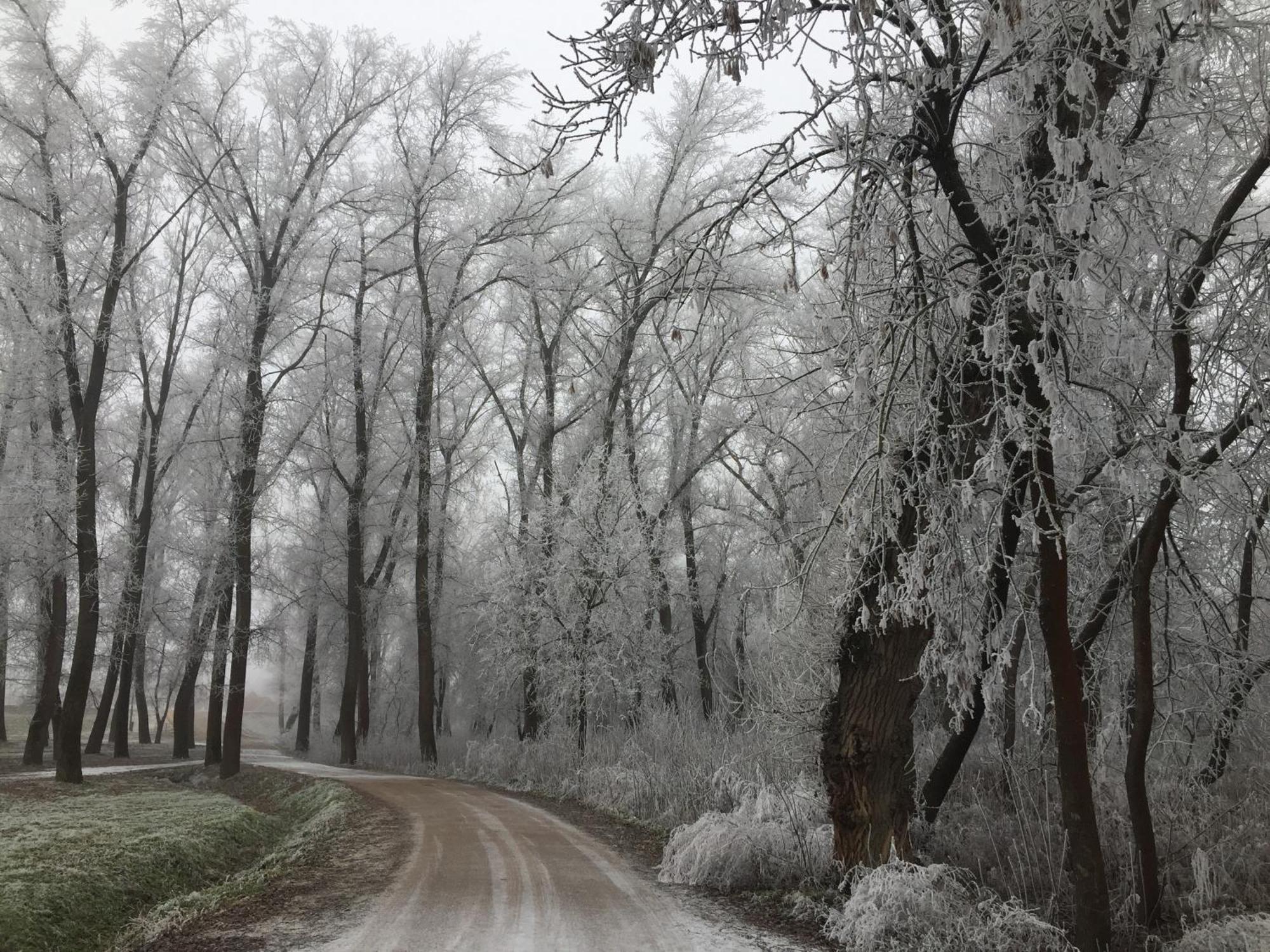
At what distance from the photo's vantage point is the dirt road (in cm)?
494

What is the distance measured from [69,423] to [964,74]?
23.5 metres

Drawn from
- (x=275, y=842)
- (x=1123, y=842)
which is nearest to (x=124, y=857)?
(x=275, y=842)

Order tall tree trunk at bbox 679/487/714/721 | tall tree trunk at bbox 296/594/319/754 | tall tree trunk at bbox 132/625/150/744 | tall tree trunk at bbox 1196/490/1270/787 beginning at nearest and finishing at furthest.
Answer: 1. tall tree trunk at bbox 1196/490/1270/787
2. tall tree trunk at bbox 679/487/714/721
3. tall tree trunk at bbox 132/625/150/744
4. tall tree trunk at bbox 296/594/319/754

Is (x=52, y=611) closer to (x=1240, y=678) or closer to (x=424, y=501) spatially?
(x=424, y=501)

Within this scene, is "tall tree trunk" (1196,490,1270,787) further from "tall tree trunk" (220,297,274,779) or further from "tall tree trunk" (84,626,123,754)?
"tall tree trunk" (84,626,123,754)

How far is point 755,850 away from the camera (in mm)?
6637

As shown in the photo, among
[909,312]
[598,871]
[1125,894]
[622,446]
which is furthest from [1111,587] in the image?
[622,446]

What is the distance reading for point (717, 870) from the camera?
6574 mm

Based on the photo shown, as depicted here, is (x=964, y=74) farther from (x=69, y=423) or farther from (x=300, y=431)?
(x=69, y=423)

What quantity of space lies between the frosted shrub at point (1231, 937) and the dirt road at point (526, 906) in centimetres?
217

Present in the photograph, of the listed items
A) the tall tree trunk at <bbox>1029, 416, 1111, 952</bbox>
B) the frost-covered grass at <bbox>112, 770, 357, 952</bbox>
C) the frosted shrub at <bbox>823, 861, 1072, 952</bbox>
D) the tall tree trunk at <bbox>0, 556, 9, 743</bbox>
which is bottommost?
the frost-covered grass at <bbox>112, 770, 357, 952</bbox>

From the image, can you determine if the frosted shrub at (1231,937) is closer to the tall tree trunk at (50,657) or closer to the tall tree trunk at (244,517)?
the tall tree trunk at (244,517)

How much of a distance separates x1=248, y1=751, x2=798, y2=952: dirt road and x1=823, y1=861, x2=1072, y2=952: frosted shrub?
0.45 meters

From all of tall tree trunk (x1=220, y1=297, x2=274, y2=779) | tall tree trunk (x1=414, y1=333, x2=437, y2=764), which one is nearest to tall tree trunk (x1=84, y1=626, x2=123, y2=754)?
tall tree trunk (x1=220, y1=297, x2=274, y2=779)
